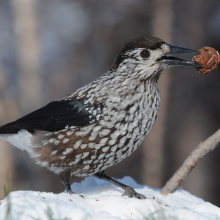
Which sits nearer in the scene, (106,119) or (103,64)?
(106,119)

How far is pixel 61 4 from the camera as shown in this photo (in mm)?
7410

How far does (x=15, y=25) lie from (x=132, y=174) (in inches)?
168

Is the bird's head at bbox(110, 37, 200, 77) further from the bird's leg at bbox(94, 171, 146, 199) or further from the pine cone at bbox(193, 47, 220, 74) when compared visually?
the bird's leg at bbox(94, 171, 146, 199)

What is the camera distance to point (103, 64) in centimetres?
812

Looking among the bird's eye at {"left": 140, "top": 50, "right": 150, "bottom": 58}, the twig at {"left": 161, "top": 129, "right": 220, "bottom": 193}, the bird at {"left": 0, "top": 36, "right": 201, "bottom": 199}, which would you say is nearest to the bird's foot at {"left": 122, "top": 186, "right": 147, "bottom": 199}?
the bird at {"left": 0, "top": 36, "right": 201, "bottom": 199}

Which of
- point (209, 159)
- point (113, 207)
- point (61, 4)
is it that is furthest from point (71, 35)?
point (113, 207)

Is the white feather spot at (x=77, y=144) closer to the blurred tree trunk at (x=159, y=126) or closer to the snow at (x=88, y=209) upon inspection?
the snow at (x=88, y=209)

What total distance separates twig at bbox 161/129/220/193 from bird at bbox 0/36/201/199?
484 millimetres

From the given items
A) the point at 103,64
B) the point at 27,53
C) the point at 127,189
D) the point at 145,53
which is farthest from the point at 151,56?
the point at 103,64

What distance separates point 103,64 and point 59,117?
4.70m

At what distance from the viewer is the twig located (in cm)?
346

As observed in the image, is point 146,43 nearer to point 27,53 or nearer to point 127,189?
point 127,189

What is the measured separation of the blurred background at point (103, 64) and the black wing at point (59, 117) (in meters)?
3.67

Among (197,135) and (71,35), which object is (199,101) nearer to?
(197,135)
